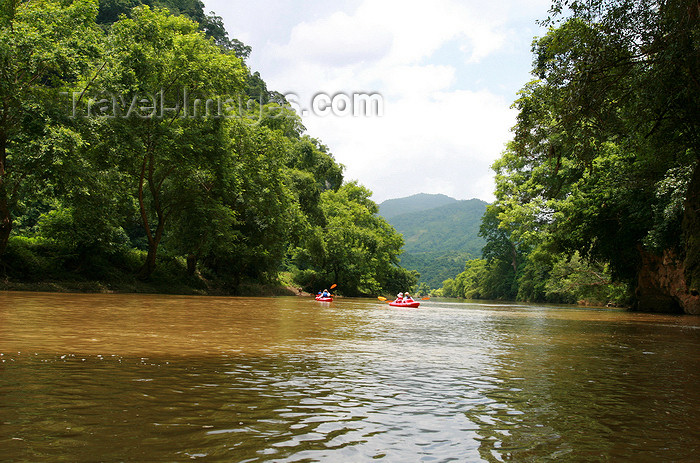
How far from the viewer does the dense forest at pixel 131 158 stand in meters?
20.3

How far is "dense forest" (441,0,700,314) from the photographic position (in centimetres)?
1251

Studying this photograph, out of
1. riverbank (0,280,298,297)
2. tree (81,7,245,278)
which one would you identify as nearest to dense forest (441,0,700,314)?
tree (81,7,245,278)

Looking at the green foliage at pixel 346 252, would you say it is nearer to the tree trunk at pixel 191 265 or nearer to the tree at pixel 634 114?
the tree trunk at pixel 191 265

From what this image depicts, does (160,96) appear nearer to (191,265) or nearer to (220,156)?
(220,156)

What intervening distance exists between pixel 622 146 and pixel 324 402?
58.0 feet

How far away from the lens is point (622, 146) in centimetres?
1814

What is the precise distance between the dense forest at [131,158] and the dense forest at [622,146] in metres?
17.4

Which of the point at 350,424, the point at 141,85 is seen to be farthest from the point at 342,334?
the point at 141,85

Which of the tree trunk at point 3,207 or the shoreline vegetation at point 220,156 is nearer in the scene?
the shoreline vegetation at point 220,156

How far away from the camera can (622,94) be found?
1372cm

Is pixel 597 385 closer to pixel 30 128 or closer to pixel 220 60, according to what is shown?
pixel 30 128

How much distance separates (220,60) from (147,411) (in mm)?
27915

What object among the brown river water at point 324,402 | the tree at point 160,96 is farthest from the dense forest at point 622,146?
the tree at point 160,96

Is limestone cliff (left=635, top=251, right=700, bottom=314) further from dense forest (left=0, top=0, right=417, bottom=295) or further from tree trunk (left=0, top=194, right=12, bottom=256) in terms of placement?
tree trunk (left=0, top=194, right=12, bottom=256)
